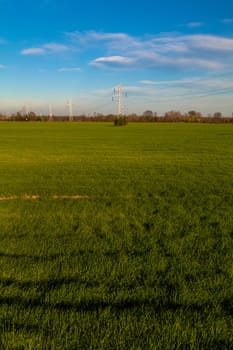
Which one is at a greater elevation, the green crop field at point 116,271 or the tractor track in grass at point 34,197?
the green crop field at point 116,271

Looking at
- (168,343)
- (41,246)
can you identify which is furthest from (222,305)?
(41,246)

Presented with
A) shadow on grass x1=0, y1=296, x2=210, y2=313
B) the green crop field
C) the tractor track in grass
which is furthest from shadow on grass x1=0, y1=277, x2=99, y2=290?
the tractor track in grass

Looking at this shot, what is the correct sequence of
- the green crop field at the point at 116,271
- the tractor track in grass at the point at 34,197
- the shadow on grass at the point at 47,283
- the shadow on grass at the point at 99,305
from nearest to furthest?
the green crop field at the point at 116,271
the shadow on grass at the point at 99,305
the shadow on grass at the point at 47,283
the tractor track in grass at the point at 34,197

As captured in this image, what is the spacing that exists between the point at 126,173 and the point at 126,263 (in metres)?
10.1

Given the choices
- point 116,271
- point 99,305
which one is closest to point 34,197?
point 116,271

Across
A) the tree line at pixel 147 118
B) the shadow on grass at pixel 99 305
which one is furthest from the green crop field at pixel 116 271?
the tree line at pixel 147 118

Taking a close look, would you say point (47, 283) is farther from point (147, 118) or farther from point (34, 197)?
point (147, 118)

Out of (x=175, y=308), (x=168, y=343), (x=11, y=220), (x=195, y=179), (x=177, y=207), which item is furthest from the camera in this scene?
(x=195, y=179)

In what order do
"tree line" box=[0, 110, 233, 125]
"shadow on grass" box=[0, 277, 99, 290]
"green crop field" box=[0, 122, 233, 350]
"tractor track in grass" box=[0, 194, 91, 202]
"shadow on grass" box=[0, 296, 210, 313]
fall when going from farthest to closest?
"tree line" box=[0, 110, 233, 125]
"tractor track in grass" box=[0, 194, 91, 202]
"shadow on grass" box=[0, 277, 99, 290]
"shadow on grass" box=[0, 296, 210, 313]
"green crop field" box=[0, 122, 233, 350]

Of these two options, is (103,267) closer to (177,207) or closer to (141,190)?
(177,207)

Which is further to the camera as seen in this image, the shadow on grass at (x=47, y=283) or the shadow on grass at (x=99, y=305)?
the shadow on grass at (x=47, y=283)

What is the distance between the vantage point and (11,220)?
298 inches

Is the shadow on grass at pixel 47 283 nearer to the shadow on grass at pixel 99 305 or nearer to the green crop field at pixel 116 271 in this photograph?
the green crop field at pixel 116 271

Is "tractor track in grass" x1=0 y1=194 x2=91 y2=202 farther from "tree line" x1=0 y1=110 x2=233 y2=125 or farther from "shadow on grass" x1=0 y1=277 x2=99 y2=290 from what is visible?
"tree line" x1=0 y1=110 x2=233 y2=125
